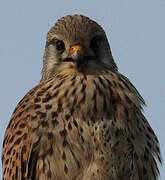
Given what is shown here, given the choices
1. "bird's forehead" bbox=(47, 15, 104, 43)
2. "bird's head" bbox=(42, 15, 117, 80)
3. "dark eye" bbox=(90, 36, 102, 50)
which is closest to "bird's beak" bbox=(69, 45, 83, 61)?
"bird's head" bbox=(42, 15, 117, 80)

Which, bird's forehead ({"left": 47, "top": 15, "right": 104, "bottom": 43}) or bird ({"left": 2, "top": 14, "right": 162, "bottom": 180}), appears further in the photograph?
bird's forehead ({"left": 47, "top": 15, "right": 104, "bottom": 43})

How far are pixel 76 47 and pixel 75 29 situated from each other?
1.06 ft

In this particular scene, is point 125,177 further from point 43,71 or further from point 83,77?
point 43,71

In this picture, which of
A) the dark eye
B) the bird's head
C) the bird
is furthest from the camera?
the dark eye

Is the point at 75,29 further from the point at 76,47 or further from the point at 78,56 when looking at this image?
the point at 78,56

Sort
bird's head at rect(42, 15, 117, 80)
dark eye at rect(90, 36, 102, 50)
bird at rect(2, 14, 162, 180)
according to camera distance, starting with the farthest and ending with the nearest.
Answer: dark eye at rect(90, 36, 102, 50)
bird's head at rect(42, 15, 117, 80)
bird at rect(2, 14, 162, 180)

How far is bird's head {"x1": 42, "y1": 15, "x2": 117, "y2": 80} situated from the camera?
17.5ft

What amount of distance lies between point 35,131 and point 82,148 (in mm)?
531

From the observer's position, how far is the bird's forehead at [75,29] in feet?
17.8

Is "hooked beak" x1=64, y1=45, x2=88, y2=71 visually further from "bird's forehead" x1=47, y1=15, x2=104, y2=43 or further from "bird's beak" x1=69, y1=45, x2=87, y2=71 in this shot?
Result: "bird's forehead" x1=47, y1=15, x2=104, y2=43

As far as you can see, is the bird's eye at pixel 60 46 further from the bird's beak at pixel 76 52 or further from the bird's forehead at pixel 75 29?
the bird's beak at pixel 76 52

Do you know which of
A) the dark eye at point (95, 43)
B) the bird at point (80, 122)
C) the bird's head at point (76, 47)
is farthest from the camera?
the dark eye at point (95, 43)

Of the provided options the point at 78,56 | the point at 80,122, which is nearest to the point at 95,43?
the point at 78,56

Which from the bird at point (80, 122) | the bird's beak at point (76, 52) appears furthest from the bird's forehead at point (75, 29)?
the bird's beak at point (76, 52)
